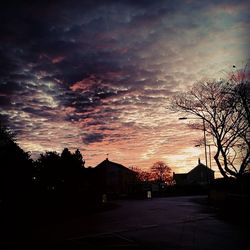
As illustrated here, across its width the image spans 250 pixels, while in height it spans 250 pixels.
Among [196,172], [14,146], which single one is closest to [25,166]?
[14,146]

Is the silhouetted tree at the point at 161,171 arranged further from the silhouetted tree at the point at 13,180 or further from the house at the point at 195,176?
the silhouetted tree at the point at 13,180

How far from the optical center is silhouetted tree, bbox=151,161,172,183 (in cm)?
13900

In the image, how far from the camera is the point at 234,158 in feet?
96.6

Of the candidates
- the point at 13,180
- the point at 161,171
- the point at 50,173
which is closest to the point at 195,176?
the point at 161,171

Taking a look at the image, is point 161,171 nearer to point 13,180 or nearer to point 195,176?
point 195,176

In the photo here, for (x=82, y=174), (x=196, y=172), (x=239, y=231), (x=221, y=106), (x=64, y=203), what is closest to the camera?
(x=239, y=231)

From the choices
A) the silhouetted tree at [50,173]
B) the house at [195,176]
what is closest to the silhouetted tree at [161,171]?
the house at [195,176]

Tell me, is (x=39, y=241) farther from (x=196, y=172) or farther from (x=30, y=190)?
(x=196, y=172)

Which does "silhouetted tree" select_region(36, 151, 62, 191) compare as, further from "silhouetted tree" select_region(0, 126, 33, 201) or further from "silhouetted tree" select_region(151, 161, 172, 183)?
"silhouetted tree" select_region(151, 161, 172, 183)

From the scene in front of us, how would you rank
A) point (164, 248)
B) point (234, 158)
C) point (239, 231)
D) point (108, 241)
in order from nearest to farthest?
point (164, 248)
point (108, 241)
point (239, 231)
point (234, 158)

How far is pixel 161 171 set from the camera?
457 ft

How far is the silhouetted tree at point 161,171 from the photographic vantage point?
456 feet

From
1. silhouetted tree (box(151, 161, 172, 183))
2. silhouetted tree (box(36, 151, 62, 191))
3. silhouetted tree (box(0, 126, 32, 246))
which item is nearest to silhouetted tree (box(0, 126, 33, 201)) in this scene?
silhouetted tree (box(0, 126, 32, 246))

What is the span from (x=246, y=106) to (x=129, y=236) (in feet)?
52.6
